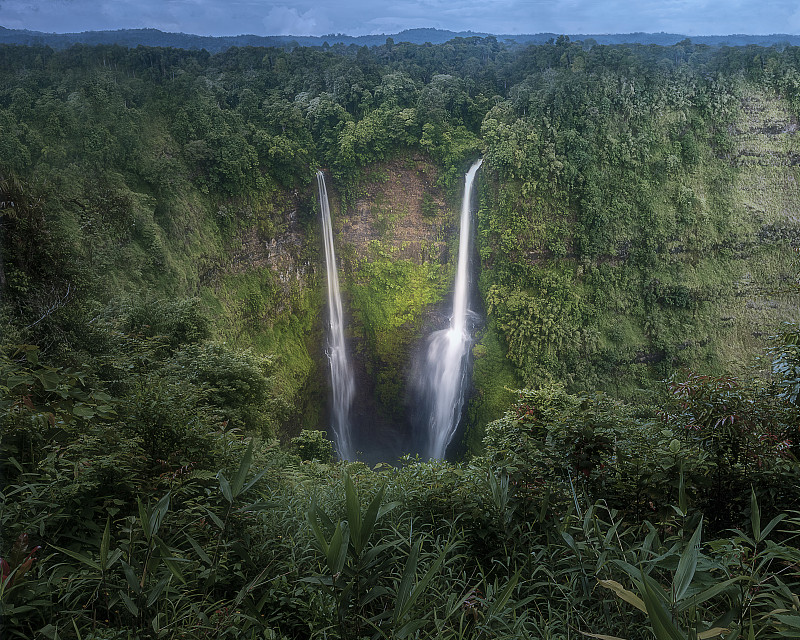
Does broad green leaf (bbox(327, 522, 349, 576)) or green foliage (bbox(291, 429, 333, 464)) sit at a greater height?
broad green leaf (bbox(327, 522, 349, 576))

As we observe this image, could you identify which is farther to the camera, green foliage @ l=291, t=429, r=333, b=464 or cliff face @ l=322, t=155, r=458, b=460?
cliff face @ l=322, t=155, r=458, b=460

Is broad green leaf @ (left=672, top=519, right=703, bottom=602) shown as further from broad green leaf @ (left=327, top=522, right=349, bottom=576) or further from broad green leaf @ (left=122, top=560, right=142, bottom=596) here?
broad green leaf @ (left=122, top=560, right=142, bottom=596)

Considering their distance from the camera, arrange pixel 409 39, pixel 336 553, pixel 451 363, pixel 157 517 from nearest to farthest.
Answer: pixel 336 553 → pixel 157 517 → pixel 451 363 → pixel 409 39

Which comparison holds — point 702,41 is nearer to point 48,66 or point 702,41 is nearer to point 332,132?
point 332,132

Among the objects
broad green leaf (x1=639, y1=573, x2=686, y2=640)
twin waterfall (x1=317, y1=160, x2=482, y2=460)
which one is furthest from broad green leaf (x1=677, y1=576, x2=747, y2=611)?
twin waterfall (x1=317, y1=160, x2=482, y2=460)

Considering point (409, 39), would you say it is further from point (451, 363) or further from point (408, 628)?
point (408, 628)

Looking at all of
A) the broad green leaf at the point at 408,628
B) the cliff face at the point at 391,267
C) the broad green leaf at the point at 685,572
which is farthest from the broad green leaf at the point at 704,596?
the cliff face at the point at 391,267

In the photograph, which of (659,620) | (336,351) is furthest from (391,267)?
(659,620)

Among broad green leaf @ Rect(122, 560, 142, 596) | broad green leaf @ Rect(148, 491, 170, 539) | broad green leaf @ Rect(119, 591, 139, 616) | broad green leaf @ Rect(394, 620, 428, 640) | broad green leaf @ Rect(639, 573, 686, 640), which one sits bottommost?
broad green leaf @ Rect(394, 620, 428, 640)
